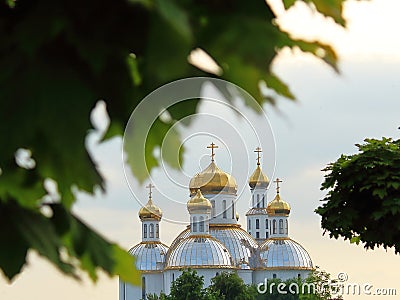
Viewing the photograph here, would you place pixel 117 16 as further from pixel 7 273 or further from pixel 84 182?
Result: pixel 7 273

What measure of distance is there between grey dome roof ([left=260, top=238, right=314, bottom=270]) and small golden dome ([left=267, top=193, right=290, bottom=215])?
5.11 feet

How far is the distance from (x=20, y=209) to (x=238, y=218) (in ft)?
175

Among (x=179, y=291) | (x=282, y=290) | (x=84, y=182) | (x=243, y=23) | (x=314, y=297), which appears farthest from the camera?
(x=282, y=290)

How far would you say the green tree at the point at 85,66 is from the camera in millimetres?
777

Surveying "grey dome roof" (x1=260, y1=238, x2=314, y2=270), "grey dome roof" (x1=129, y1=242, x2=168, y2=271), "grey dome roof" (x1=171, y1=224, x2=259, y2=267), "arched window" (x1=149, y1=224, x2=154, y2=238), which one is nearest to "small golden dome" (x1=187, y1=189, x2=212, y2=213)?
"grey dome roof" (x1=171, y1=224, x2=259, y2=267)

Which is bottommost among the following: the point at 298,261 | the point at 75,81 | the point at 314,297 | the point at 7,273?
the point at 7,273

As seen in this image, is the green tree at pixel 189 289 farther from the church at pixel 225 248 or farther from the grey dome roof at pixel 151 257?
the grey dome roof at pixel 151 257

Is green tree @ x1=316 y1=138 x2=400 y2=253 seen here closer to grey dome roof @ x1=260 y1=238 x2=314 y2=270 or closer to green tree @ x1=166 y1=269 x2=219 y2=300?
green tree @ x1=166 y1=269 x2=219 y2=300

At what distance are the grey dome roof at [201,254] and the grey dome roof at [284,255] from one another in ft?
13.8

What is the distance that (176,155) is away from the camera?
1184mm

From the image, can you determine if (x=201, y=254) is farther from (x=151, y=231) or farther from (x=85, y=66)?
(x=85, y=66)

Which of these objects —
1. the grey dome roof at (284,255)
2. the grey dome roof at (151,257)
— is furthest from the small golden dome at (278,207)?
the grey dome roof at (151,257)

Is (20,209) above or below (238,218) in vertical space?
below

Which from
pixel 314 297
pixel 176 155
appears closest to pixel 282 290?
pixel 314 297
